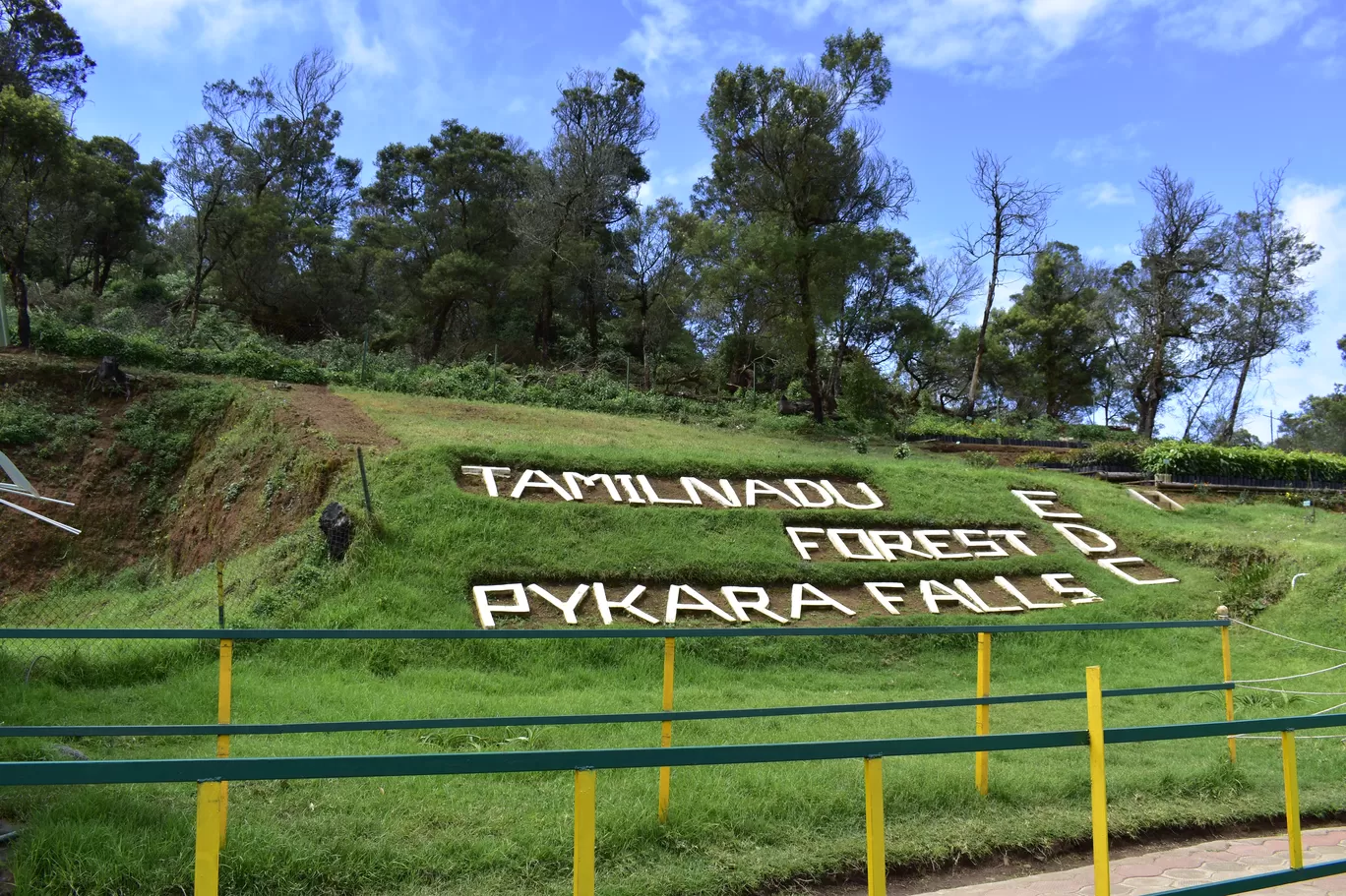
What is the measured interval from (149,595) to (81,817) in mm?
9648

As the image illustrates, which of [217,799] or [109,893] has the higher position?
[217,799]

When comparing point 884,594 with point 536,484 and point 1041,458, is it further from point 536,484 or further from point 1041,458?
point 1041,458

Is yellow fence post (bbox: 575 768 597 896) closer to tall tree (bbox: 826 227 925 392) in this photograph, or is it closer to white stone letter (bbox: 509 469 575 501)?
white stone letter (bbox: 509 469 575 501)

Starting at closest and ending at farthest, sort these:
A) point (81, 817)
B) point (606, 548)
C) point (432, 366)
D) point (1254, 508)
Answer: point (81, 817), point (606, 548), point (1254, 508), point (432, 366)

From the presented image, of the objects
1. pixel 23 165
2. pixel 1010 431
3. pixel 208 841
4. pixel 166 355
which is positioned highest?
pixel 23 165

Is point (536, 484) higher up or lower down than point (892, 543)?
higher up

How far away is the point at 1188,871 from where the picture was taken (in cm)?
490

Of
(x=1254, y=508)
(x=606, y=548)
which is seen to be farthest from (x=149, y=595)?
(x=1254, y=508)

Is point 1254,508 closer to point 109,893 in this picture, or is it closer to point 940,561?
point 940,561

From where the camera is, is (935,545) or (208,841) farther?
(935,545)

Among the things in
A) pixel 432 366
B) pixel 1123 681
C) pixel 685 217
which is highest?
pixel 685 217

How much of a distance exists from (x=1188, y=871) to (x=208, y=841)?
505cm

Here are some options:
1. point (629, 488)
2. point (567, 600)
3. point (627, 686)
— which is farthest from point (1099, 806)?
point (629, 488)

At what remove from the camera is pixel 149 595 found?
503 inches
